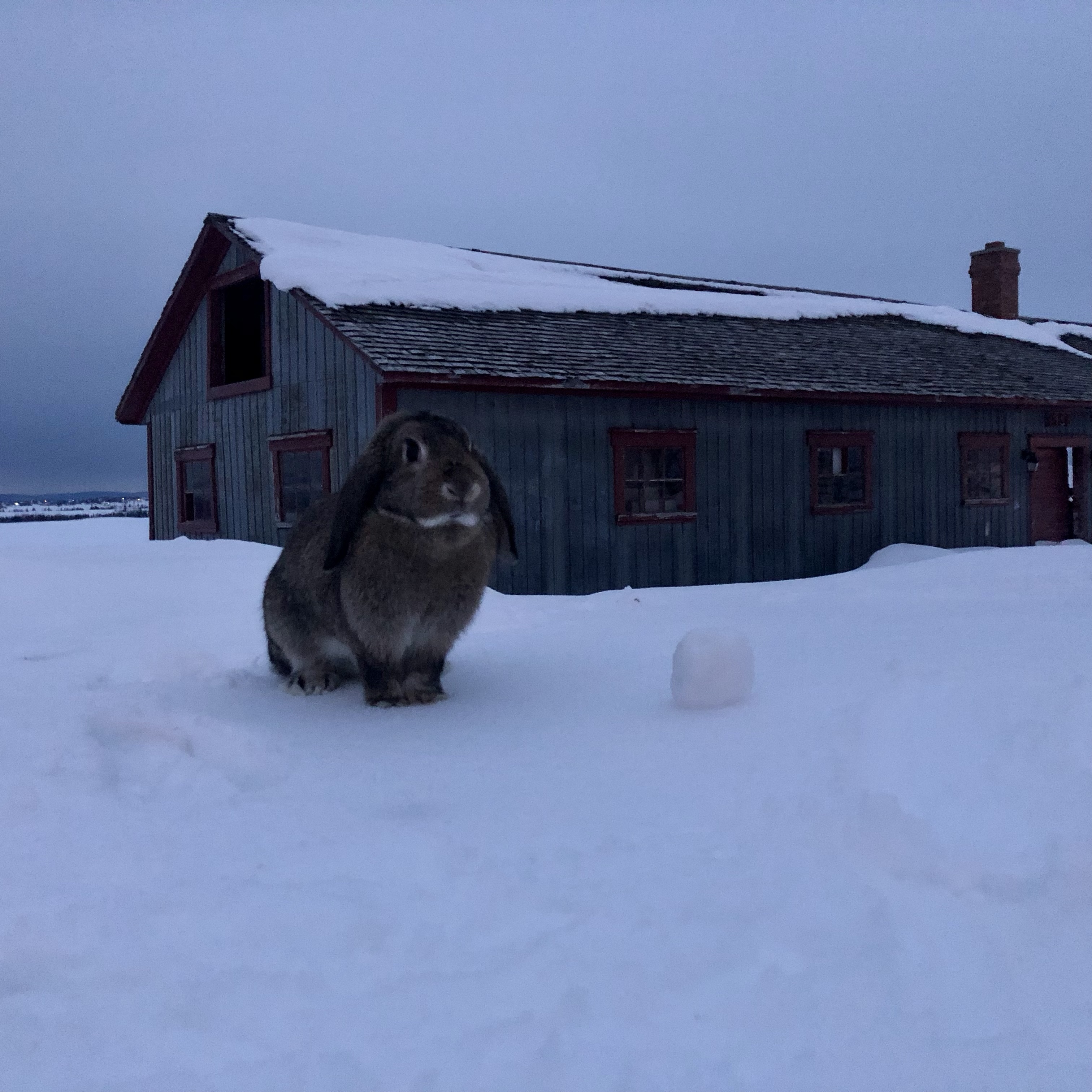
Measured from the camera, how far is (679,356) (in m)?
12.6

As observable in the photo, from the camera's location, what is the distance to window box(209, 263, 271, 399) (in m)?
13.2

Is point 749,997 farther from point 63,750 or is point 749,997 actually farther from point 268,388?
point 268,388

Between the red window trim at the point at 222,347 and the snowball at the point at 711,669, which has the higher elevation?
the red window trim at the point at 222,347

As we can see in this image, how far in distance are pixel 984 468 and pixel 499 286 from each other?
330 inches

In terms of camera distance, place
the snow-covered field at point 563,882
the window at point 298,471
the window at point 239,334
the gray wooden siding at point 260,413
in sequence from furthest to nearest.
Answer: the window at point 239,334 → the window at point 298,471 → the gray wooden siding at point 260,413 → the snow-covered field at point 563,882

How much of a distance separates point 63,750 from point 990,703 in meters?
3.66

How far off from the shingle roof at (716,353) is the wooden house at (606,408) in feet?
0.17

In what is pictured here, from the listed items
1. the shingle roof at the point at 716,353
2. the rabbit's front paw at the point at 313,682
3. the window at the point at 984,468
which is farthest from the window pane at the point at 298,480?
the window at the point at 984,468

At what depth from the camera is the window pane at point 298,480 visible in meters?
12.2

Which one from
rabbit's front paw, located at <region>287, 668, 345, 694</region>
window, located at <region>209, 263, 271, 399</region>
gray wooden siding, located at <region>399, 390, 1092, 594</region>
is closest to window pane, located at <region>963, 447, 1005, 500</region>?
gray wooden siding, located at <region>399, 390, 1092, 594</region>

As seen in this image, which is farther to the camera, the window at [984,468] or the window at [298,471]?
the window at [984,468]

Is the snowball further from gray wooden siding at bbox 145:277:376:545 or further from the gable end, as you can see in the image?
the gable end

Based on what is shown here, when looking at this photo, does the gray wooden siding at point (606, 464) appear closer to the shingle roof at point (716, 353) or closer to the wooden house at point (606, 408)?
the wooden house at point (606, 408)

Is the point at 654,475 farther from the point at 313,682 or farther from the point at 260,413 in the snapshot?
the point at 313,682
